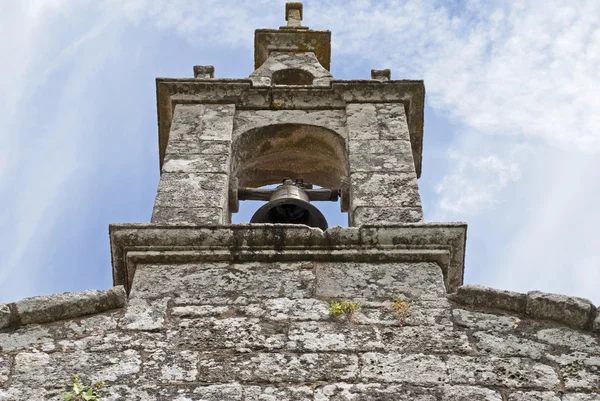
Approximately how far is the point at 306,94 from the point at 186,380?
4211 millimetres

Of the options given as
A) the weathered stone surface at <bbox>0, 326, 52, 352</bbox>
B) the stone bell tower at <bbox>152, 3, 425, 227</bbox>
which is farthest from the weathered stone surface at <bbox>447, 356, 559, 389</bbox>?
the weathered stone surface at <bbox>0, 326, 52, 352</bbox>

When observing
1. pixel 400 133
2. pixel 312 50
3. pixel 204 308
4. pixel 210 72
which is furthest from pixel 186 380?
pixel 312 50

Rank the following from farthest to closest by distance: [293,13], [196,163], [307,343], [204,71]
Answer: [293,13] < [204,71] < [196,163] < [307,343]

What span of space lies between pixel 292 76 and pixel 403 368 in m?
5.76

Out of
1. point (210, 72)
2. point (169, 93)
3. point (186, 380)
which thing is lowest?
point (186, 380)

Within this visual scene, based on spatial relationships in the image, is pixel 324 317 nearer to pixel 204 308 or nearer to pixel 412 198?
pixel 204 308

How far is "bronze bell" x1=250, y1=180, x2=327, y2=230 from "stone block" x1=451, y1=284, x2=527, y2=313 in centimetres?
180

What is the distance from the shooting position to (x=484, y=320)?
15.8 ft

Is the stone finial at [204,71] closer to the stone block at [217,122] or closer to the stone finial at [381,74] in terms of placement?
the stone block at [217,122]

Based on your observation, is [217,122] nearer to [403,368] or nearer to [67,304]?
[67,304]

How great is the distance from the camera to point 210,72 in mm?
8688

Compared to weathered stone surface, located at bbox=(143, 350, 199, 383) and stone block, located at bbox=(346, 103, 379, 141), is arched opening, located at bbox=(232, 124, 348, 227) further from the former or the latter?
weathered stone surface, located at bbox=(143, 350, 199, 383)

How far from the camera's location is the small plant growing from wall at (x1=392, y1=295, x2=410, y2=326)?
4.79 meters

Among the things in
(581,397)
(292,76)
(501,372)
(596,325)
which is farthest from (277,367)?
(292,76)
